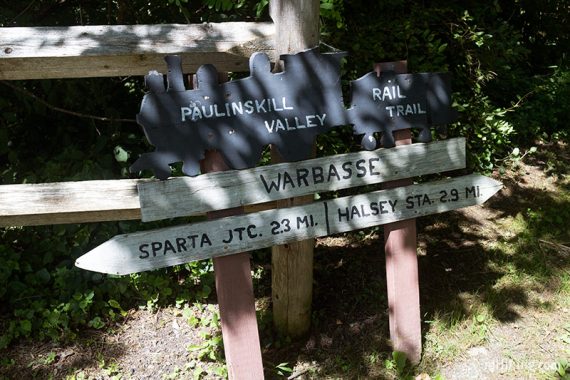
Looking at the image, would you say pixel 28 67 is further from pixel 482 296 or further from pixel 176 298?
pixel 482 296

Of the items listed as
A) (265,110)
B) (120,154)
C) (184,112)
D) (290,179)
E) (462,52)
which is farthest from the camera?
(462,52)

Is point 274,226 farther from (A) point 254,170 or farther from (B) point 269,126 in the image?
(B) point 269,126

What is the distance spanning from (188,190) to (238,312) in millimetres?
677

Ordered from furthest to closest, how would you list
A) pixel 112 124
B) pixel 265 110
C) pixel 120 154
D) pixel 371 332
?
pixel 112 124 < pixel 120 154 < pixel 371 332 < pixel 265 110

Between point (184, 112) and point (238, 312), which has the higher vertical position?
point (184, 112)

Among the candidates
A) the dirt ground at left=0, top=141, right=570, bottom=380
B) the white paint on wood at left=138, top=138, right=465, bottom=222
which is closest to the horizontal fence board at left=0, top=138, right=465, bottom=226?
the white paint on wood at left=138, top=138, right=465, bottom=222

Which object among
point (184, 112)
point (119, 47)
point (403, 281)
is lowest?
point (403, 281)

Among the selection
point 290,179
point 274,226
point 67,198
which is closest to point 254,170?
point 290,179

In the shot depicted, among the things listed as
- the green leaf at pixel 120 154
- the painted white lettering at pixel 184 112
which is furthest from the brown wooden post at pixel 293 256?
the green leaf at pixel 120 154

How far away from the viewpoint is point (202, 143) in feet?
7.48

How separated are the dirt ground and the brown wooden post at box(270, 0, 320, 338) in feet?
0.71

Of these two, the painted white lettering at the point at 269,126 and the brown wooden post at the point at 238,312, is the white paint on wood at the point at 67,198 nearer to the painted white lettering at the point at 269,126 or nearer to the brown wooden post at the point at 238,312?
the brown wooden post at the point at 238,312

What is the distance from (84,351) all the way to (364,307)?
6.18ft

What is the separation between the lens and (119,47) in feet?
7.55
